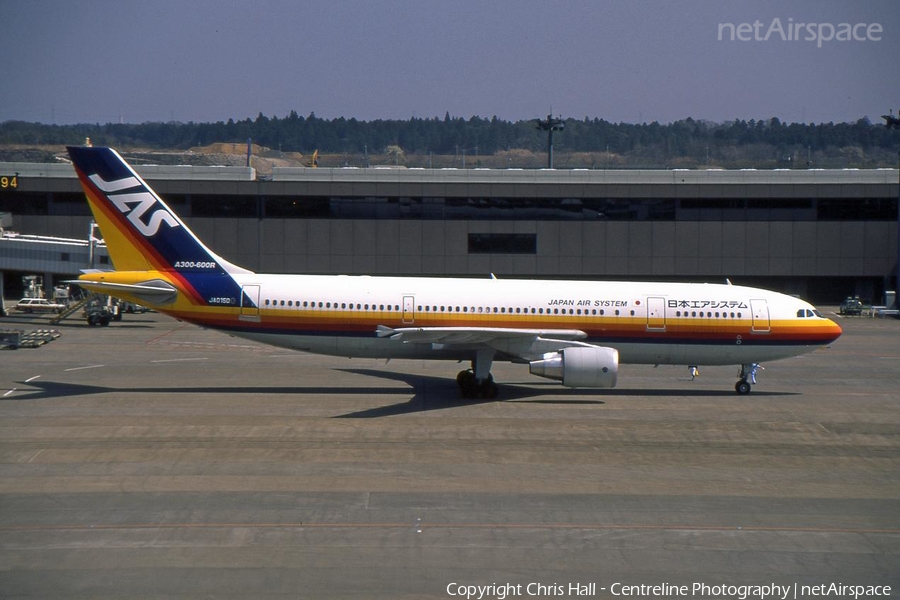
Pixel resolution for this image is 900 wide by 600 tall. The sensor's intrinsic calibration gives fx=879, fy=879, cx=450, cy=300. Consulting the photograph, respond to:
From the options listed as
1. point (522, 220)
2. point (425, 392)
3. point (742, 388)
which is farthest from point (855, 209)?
point (425, 392)

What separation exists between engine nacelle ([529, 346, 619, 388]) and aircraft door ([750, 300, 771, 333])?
561 cm

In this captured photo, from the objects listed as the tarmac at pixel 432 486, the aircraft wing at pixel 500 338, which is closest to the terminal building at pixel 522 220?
the tarmac at pixel 432 486

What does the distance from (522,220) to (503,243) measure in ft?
6.79

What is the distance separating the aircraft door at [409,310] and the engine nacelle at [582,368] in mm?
4334

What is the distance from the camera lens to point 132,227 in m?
28.9

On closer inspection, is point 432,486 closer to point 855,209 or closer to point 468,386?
point 468,386

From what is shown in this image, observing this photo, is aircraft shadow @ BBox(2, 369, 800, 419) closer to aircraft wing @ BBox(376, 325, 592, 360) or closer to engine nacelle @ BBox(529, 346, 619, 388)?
engine nacelle @ BBox(529, 346, 619, 388)

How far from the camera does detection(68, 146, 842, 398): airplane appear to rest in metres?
28.3

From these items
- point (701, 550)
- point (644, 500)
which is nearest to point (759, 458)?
point (644, 500)

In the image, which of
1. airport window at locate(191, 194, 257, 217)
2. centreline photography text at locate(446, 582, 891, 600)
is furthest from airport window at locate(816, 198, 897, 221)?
centreline photography text at locate(446, 582, 891, 600)

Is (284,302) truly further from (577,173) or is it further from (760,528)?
(577,173)

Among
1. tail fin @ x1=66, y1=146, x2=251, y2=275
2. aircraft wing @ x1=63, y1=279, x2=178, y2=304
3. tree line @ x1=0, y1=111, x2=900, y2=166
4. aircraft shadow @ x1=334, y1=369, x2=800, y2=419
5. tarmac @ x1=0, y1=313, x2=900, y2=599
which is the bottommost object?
aircraft shadow @ x1=334, y1=369, x2=800, y2=419

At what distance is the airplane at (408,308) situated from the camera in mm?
28312

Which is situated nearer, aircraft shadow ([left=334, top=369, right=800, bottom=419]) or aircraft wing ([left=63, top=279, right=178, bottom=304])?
aircraft shadow ([left=334, top=369, right=800, bottom=419])
